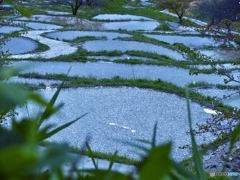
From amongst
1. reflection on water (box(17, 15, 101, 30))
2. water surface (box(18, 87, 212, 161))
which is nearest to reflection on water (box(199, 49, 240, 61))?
water surface (box(18, 87, 212, 161))

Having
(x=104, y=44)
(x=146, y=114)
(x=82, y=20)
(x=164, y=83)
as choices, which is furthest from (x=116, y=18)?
(x=146, y=114)

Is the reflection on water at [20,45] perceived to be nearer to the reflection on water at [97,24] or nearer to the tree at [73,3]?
the reflection on water at [97,24]

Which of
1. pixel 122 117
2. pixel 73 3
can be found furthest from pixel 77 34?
pixel 73 3

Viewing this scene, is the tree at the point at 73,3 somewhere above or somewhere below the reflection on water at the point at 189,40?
below

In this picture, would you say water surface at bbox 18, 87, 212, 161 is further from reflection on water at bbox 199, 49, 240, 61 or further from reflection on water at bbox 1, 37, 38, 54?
reflection on water at bbox 199, 49, 240, 61

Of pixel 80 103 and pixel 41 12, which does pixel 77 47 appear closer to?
pixel 80 103

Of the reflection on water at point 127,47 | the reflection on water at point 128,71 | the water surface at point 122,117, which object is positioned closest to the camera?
the water surface at point 122,117

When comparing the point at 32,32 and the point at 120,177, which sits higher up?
the point at 120,177

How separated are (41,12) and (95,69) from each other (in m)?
11.7

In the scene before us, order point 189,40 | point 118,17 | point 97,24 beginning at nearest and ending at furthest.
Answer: point 189,40 → point 97,24 → point 118,17

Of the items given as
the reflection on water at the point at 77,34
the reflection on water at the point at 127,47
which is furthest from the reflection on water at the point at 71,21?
the reflection on water at the point at 127,47

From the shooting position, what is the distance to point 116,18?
20.6 meters

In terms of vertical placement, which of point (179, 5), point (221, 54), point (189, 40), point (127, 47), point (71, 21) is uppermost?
point (127, 47)

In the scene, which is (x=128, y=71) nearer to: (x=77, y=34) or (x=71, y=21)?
(x=77, y=34)
